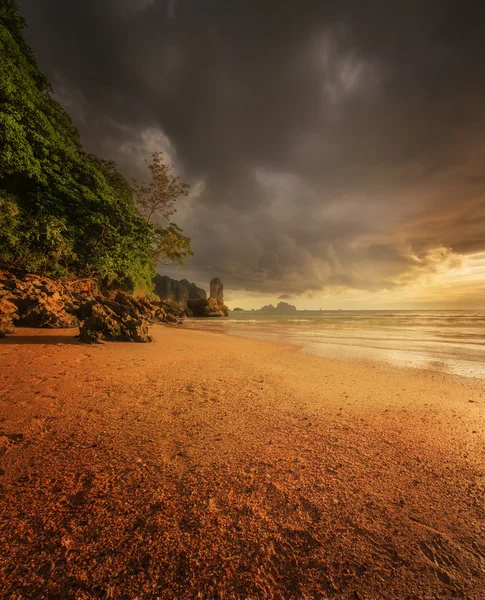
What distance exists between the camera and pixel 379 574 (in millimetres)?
1226

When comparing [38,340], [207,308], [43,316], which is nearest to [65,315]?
[43,316]

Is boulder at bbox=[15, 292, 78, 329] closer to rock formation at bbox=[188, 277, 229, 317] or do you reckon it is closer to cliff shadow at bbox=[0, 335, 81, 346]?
cliff shadow at bbox=[0, 335, 81, 346]

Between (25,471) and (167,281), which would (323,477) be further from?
(167,281)

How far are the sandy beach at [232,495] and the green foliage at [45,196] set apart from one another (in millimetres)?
11790

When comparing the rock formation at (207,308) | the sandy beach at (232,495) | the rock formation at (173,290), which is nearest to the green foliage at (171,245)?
the sandy beach at (232,495)

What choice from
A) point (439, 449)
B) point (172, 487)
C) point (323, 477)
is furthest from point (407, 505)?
point (172, 487)

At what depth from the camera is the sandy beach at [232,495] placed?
1152mm

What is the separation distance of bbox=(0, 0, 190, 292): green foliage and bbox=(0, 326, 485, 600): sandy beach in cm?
1179

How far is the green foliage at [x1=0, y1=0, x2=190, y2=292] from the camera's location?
1095 cm

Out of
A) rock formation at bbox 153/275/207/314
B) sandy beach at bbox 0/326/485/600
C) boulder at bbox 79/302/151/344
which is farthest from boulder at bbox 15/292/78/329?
rock formation at bbox 153/275/207/314

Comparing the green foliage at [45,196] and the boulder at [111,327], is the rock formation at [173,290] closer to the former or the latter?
the green foliage at [45,196]

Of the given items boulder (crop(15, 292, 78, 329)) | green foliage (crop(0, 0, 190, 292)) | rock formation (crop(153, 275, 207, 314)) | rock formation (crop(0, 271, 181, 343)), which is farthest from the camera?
rock formation (crop(153, 275, 207, 314))

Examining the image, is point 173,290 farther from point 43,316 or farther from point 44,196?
point 43,316

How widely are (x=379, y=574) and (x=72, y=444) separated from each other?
99.3 inches
